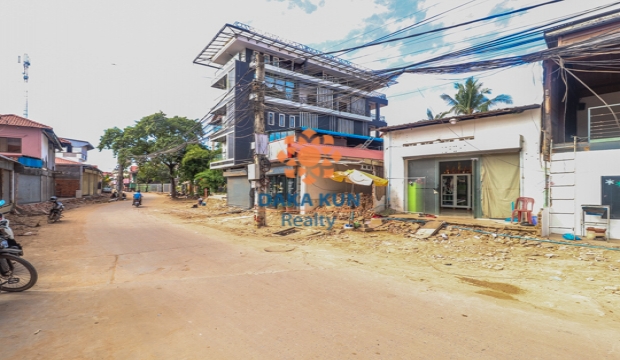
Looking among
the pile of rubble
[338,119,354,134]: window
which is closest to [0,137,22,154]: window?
the pile of rubble

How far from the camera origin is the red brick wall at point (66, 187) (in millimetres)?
31875

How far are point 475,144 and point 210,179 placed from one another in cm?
2512

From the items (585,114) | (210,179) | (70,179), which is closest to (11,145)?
(70,179)

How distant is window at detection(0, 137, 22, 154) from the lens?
75.6ft

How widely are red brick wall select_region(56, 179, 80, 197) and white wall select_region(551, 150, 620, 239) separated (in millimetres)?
41026

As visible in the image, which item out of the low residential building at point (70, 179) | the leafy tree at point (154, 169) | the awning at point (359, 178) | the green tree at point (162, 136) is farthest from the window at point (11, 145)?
the awning at point (359, 178)

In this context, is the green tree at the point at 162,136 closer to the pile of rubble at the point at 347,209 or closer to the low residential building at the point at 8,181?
the low residential building at the point at 8,181

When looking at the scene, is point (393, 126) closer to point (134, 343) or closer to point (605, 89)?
point (605, 89)

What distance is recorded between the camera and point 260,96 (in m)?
12.4

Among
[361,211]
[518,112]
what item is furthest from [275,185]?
[518,112]

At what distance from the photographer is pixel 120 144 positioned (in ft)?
114

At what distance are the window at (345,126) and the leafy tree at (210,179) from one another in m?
14.6

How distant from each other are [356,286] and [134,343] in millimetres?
3362

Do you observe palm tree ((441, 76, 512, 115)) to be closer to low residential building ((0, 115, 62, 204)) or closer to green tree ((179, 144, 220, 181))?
green tree ((179, 144, 220, 181))
